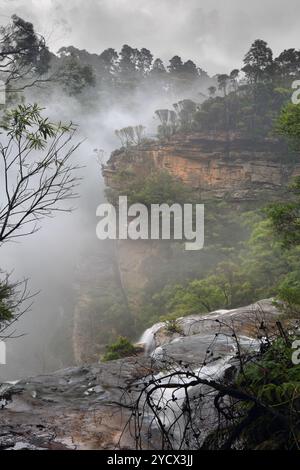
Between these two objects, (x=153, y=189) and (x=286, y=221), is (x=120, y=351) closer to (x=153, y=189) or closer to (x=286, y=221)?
(x=286, y=221)

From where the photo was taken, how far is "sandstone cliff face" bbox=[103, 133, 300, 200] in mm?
31016

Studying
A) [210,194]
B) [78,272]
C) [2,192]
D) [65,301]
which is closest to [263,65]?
[210,194]

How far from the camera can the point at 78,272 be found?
34031mm

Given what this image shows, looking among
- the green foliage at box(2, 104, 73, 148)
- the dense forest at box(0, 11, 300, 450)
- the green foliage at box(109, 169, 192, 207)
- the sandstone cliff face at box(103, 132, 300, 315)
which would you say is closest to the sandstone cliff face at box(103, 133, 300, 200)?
the sandstone cliff face at box(103, 132, 300, 315)

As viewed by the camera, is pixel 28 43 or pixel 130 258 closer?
pixel 28 43

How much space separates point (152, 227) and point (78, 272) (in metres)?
8.50

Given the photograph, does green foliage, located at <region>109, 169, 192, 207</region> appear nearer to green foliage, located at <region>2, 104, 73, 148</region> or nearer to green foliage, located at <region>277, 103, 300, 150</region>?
green foliage, located at <region>277, 103, 300, 150</region>

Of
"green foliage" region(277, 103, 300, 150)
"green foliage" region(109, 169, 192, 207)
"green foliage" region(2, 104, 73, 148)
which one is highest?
"green foliage" region(109, 169, 192, 207)

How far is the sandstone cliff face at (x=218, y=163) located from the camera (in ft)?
102

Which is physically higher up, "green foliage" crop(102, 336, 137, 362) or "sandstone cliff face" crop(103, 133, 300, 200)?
"sandstone cliff face" crop(103, 133, 300, 200)

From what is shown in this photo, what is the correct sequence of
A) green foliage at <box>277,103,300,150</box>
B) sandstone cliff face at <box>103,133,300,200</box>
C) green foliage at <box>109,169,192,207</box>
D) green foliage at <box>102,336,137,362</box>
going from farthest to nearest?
sandstone cliff face at <box>103,133,300,200</box>, green foliage at <box>109,169,192,207</box>, green foliage at <box>102,336,137,362</box>, green foliage at <box>277,103,300,150</box>

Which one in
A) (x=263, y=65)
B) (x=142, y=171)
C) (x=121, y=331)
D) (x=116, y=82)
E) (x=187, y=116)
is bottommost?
(x=121, y=331)

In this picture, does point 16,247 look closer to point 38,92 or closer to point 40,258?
point 40,258

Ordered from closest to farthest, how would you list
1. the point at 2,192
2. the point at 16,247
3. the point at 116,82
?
1. the point at 16,247
2. the point at 2,192
3. the point at 116,82
